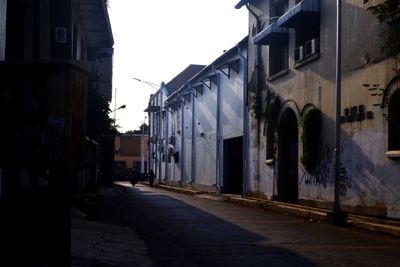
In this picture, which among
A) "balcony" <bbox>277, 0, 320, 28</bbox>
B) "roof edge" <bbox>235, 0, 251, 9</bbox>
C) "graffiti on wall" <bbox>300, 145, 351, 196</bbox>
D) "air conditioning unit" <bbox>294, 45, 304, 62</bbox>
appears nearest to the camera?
"graffiti on wall" <bbox>300, 145, 351, 196</bbox>

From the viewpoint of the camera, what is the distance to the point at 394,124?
45.5 feet

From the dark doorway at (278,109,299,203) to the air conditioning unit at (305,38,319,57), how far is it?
2666 millimetres

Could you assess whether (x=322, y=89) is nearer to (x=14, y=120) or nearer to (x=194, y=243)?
(x=194, y=243)

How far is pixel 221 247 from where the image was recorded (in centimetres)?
957

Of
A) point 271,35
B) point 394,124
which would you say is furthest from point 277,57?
point 394,124

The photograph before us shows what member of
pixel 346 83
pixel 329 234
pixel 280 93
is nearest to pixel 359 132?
pixel 346 83

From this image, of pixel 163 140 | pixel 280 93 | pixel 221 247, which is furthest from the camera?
pixel 163 140

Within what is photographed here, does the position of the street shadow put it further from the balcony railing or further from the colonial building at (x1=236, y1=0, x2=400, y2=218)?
the balcony railing

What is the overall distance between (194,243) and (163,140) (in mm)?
42411

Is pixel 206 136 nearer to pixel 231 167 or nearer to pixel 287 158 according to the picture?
pixel 231 167

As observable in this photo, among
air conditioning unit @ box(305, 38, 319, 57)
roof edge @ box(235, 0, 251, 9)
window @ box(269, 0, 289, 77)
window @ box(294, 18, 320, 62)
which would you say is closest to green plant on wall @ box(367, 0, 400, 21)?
air conditioning unit @ box(305, 38, 319, 57)

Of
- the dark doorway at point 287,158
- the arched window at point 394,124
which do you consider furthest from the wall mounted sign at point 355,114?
the dark doorway at point 287,158

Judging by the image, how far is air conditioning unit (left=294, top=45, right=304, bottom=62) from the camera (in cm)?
1967

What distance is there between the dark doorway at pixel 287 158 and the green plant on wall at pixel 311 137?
242cm
